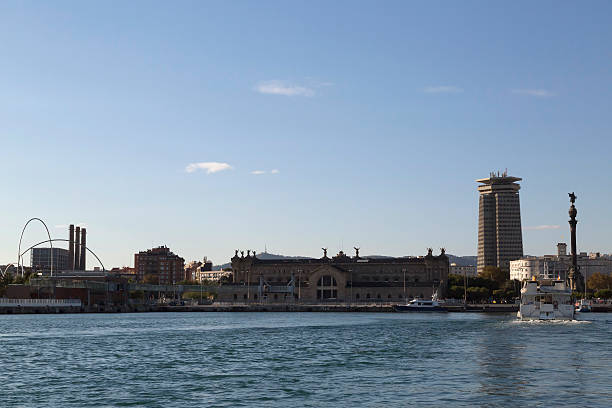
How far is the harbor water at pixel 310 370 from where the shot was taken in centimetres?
4291

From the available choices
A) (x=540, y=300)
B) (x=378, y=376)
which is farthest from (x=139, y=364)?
(x=540, y=300)

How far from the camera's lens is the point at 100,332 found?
101438mm

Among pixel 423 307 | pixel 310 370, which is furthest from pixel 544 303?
pixel 310 370

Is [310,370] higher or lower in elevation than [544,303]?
lower

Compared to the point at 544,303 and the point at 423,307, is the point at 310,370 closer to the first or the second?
the point at 544,303

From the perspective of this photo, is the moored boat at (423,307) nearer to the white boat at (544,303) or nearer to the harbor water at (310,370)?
the white boat at (544,303)

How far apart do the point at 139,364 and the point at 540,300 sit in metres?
78.7

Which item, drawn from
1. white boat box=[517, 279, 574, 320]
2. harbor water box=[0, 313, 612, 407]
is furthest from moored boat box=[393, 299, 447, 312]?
harbor water box=[0, 313, 612, 407]

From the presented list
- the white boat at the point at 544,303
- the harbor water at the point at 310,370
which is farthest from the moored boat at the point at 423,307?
the harbor water at the point at 310,370

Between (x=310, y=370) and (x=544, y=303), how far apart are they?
73.4 m

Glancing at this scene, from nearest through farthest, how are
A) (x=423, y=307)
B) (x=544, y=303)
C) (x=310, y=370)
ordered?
(x=310, y=370) < (x=544, y=303) < (x=423, y=307)

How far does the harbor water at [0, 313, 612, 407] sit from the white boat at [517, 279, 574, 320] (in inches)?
1025

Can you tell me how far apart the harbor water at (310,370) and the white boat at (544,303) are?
2603 cm

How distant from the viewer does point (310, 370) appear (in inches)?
2222
